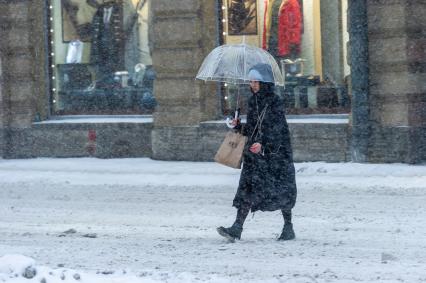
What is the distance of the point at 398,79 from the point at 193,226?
19.0ft

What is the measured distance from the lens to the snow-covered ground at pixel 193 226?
7.68m

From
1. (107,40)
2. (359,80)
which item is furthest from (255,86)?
(107,40)

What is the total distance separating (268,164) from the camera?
8.95 metres

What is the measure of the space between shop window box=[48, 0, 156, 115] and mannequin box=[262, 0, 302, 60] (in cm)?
223

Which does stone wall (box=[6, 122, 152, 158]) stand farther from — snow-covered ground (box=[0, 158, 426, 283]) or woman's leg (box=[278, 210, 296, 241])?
woman's leg (box=[278, 210, 296, 241])

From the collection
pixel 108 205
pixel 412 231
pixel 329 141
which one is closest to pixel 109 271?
pixel 412 231

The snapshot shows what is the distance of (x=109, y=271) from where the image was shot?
7.69m

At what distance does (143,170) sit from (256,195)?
671cm

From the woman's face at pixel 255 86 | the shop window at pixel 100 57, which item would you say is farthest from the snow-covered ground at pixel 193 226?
the shop window at pixel 100 57

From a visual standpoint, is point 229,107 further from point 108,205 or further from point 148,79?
point 108,205

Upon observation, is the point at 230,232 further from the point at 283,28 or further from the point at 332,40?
the point at 283,28

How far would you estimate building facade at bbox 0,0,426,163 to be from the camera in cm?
1484

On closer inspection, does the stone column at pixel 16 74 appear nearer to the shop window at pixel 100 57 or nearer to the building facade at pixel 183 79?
the building facade at pixel 183 79

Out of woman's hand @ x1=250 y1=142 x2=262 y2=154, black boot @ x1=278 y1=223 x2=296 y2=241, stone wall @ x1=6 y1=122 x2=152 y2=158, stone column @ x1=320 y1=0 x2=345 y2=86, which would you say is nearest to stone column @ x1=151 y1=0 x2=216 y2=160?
stone wall @ x1=6 y1=122 x2=152 y2=158
